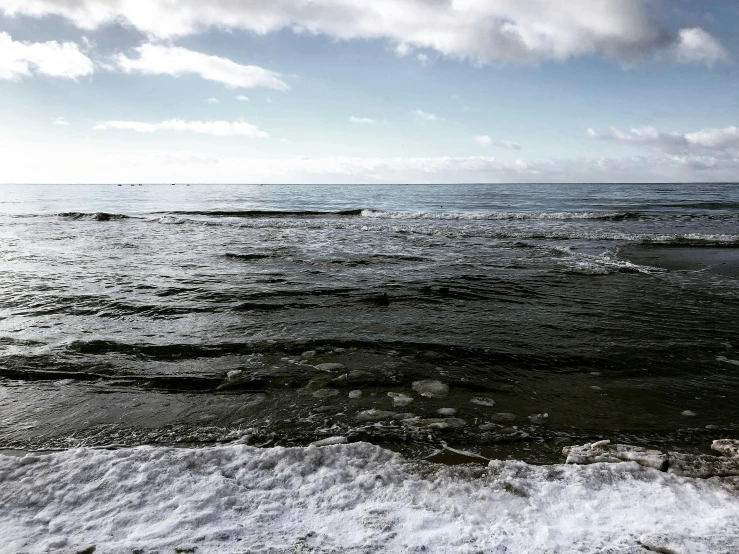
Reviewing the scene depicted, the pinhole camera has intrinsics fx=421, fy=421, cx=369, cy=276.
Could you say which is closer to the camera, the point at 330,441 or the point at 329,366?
the point at 330,441

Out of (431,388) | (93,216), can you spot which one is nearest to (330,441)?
(431,388)

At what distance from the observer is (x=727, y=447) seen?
3664mm

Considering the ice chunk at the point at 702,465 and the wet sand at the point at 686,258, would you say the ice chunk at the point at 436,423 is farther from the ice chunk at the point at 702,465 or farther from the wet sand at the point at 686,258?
the wet sand at the point at 686,258

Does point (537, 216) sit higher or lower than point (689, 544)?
higher

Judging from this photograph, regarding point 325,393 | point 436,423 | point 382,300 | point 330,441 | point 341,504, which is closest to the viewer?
point 341,504

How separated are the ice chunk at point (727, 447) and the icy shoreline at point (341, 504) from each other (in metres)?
0.48

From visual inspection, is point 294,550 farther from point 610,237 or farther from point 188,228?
point 188,228

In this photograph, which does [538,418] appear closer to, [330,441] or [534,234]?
[330,441]

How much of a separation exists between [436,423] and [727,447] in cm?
251

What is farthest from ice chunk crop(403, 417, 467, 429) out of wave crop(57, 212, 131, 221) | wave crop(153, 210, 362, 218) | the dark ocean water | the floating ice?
wave crop(57, 212, 131, 221)

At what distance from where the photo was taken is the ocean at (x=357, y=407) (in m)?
2.83

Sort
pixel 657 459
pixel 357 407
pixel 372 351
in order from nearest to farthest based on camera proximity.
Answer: pixel 657 459
pixel 357 407
pixel 372 351

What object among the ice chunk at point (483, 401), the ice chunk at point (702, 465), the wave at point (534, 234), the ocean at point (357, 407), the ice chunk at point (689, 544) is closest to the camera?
the ice chunk at point (689, 544)

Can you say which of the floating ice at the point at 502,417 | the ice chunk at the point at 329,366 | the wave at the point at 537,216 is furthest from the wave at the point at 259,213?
the floating ice at the point at 502,417
